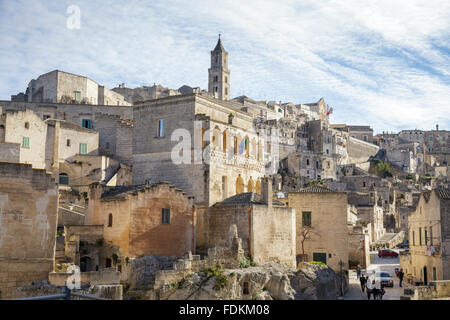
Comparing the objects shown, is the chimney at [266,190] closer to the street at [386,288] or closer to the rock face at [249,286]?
the rock face at [249,286]

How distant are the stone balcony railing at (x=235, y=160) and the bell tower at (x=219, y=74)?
76.0 meters

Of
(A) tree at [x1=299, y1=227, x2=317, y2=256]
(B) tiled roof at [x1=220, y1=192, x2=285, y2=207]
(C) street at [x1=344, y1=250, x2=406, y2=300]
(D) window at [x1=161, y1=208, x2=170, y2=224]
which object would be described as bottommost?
(C) street at [x1=344, y1=250, x2=406, y2=300]

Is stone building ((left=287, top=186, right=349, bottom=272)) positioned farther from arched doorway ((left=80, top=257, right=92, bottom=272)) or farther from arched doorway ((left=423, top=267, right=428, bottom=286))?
arched doorway ((left=80, top=257, right=92, bottom=272))

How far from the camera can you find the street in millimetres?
32344

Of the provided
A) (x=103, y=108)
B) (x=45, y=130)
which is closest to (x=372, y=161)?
(x=103, y=108)

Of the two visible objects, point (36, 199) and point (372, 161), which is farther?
point (372, 161)

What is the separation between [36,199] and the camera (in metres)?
24.2

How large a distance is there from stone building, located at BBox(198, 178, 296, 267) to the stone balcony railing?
9.16ft

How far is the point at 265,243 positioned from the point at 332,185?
183 feet

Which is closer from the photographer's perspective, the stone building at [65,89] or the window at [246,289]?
the window at [246,289]

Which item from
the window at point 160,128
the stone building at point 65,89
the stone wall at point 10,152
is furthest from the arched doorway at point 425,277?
the stone building at point 65,89

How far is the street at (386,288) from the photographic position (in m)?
32.3

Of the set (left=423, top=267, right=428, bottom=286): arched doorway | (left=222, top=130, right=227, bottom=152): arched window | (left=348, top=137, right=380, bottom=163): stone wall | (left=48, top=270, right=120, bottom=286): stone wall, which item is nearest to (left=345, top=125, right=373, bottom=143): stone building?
(left=348, top=137, right=380, bottom=163): stone wall
